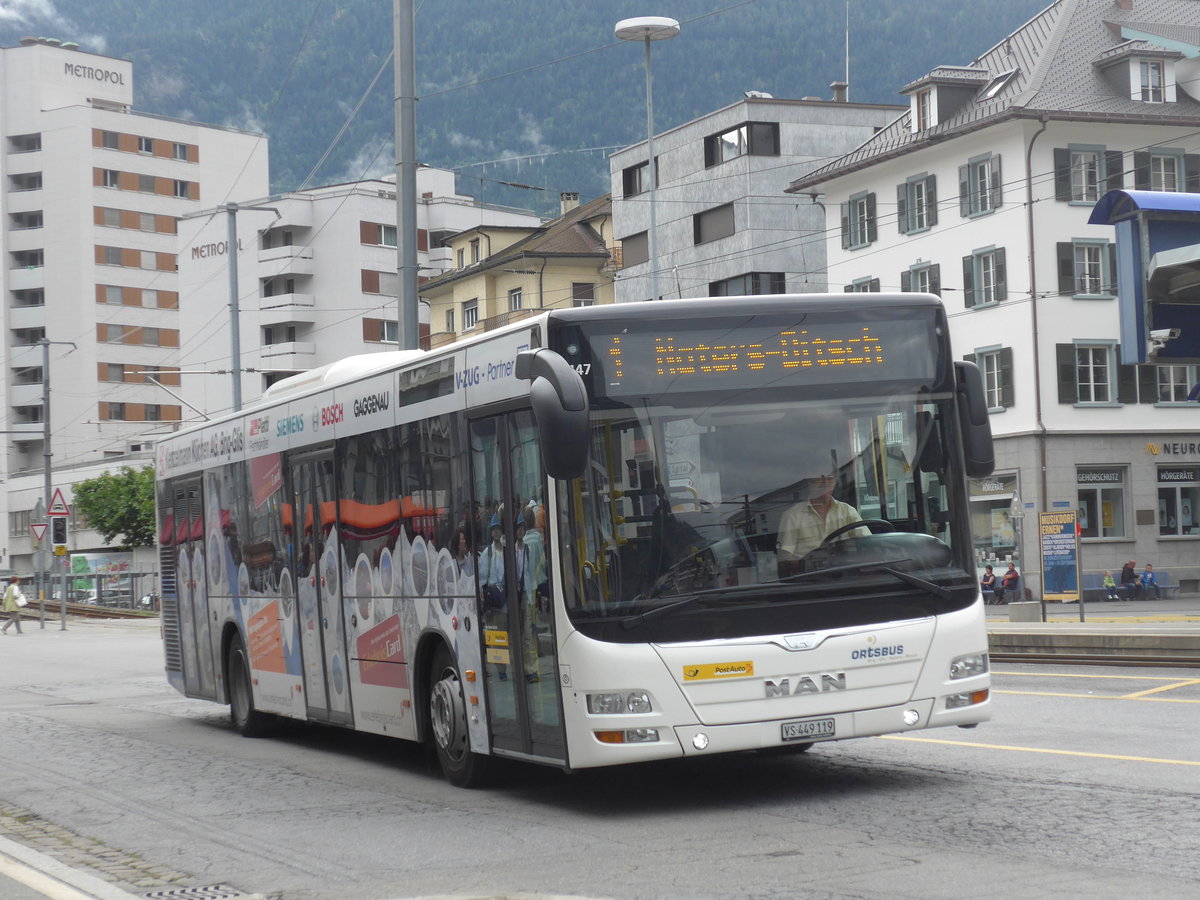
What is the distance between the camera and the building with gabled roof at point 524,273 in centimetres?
7488

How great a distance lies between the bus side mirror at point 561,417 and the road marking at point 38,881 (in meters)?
3.08

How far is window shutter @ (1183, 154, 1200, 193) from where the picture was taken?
50094 mm

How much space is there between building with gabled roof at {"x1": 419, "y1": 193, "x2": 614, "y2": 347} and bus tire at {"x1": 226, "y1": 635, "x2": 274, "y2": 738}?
186 feet

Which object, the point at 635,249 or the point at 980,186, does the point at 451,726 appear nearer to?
the point at 980,186

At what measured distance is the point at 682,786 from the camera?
11.0m

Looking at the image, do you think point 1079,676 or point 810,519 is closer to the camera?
point 810,519

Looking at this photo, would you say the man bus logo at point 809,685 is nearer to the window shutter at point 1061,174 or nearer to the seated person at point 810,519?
the seated person at point 810,519

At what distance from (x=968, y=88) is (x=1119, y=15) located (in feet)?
16.8

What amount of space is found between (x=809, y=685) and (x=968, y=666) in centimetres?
101

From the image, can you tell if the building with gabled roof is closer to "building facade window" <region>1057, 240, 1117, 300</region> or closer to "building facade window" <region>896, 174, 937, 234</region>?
"building facade window" <region>896, 174, 937, 234</region>

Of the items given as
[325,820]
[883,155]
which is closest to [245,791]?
[325,820]

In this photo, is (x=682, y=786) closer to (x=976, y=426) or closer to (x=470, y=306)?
(x=976, y=426)

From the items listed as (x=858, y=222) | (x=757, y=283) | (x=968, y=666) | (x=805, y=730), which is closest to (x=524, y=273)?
(x=757, y=283)

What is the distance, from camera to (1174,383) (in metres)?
48.9
